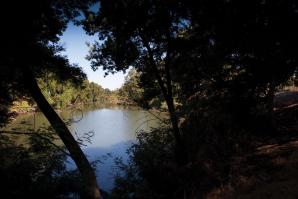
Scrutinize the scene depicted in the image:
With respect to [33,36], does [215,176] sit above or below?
below

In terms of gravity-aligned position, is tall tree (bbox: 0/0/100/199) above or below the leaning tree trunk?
above

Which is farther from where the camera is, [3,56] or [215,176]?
[215,176]

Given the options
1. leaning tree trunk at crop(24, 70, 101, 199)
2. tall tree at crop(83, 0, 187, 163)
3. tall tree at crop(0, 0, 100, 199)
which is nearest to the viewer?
tall tree at crop(0, 0, 100, 199)

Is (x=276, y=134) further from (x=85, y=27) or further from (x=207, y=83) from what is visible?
(x=85, y=27)

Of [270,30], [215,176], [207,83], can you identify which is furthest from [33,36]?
[215,176]

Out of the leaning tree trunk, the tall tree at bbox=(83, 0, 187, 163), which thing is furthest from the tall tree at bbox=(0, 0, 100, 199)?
the tall tree at bbox=(83, 0, 187, 163)

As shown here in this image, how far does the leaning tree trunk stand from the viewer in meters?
5.70

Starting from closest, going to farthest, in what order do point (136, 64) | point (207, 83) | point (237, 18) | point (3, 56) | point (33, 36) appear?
point (3, 56)
point (237, 18)
point (33, 36)
point (207, 83)
point (136, 64)

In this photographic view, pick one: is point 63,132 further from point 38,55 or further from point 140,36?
point 140,36

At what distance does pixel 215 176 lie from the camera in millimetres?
7289

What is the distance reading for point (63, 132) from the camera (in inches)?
227

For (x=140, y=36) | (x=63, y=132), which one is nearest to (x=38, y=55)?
(x=63, y=132)

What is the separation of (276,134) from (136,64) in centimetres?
555

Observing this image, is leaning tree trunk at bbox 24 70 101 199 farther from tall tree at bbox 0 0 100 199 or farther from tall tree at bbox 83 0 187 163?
tall tree at bbox 83 0 187 163
